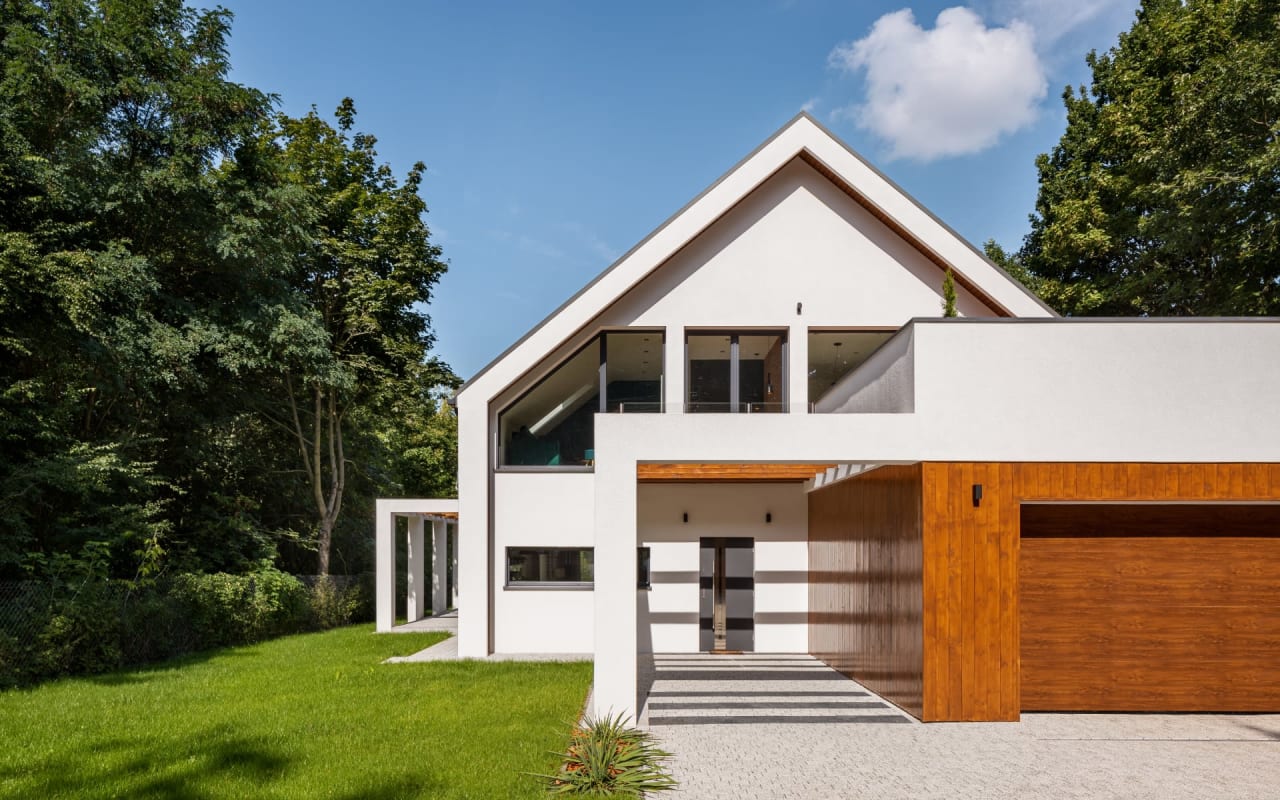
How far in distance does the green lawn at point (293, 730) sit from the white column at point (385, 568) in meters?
5.02

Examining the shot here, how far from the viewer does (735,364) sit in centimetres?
1431

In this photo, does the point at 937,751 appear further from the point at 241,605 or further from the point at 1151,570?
the point at 241,605

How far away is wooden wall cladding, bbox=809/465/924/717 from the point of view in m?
9.07

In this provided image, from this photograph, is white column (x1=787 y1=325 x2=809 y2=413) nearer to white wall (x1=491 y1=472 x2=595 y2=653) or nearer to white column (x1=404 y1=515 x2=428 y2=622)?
white wall (x1=491 y1=472 x2=595 y2=653)

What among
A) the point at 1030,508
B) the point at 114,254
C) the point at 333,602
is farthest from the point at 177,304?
the point at 1030,508

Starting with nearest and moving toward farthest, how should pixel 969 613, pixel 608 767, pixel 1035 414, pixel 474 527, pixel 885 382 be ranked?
pixel 608 767 < pixel 969 613 < pixel 1035 414 < pixel 885 382 < pixel 474 527

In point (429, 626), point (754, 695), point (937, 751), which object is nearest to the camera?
point (937, 751)

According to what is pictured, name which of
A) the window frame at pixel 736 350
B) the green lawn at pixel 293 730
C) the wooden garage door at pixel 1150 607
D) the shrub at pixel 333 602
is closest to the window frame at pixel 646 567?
the green lawn at pixel 293 730

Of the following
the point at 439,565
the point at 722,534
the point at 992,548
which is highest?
the point at 992,548

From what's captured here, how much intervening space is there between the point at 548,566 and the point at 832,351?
6.57 m

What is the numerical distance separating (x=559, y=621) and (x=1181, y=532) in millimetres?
9485

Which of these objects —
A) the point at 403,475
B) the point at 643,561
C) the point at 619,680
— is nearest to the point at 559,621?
the point at 643,561

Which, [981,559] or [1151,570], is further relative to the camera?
[1151,570]

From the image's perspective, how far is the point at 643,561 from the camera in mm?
14414
